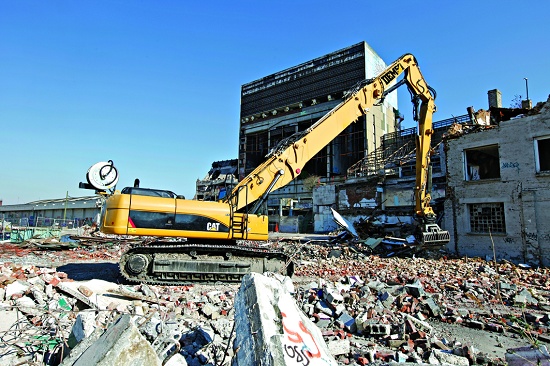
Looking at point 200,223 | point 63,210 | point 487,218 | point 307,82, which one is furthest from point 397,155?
point 63,210

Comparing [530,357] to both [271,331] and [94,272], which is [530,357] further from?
[94,272]

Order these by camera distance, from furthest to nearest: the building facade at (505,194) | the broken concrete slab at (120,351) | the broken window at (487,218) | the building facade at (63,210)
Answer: the building facade at (63,210), the broken window at (487,218), the building facade at (505,194), the broken concrete slab at (120,351)

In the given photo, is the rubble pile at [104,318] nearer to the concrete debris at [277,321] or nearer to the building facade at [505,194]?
the concrete debris at [277,321]

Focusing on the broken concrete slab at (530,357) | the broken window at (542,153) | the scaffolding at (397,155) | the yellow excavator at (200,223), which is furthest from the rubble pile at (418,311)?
the scaffolding at (397,155)

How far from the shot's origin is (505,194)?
47.8 feet

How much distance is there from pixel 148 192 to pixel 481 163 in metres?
16.5

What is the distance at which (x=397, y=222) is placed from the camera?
70.1ft

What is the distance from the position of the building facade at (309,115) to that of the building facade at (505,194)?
52.2 ft

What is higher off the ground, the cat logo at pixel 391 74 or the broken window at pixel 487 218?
the cat logo at pixel 391 74

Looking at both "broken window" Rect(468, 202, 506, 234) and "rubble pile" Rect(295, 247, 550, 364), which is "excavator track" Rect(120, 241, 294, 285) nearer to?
"rubble pile" Rect(295, 247, 550, 364)

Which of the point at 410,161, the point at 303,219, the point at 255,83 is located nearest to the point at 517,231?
the point at 410,161

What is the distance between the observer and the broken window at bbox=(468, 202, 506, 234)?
14781 millimetres

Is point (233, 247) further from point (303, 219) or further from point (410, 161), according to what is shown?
point (303, 219)

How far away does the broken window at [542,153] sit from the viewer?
1386cm
